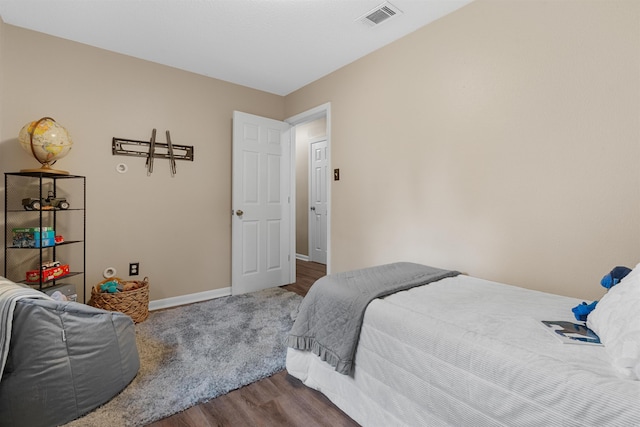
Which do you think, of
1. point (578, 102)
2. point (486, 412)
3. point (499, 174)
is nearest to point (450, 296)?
point (486, 412)

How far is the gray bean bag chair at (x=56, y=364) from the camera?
1363 mm

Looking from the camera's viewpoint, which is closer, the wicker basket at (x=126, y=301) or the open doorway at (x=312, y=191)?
the wicker basket at (x=126, y=301)

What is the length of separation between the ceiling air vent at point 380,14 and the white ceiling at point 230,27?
0.11 ft

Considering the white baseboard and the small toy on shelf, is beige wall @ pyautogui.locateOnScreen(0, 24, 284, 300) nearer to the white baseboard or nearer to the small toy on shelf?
the white baseboard

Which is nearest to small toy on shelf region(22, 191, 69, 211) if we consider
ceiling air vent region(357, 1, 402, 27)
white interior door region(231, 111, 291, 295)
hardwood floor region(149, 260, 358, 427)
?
white interior door region(231, 111, 291, 295)

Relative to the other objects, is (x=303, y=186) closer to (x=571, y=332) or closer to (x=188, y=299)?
(x=188, y=299)

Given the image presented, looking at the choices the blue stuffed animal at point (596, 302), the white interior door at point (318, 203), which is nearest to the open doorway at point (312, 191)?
the white interior door at point (318, 203)

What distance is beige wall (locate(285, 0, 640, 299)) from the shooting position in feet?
5.25

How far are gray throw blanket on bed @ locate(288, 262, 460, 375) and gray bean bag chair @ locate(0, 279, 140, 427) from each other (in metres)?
1.01

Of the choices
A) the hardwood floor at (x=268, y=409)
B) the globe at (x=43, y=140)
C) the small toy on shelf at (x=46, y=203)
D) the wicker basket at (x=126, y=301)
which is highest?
the globe at (x=43, y=140)

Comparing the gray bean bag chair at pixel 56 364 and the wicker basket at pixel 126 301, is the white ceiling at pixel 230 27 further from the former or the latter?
the wicker basket at pixel 126 301

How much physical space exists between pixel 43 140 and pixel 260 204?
79.5 inches

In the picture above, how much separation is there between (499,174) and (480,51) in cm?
88

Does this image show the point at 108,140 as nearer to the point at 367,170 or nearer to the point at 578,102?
the point at 367,170
